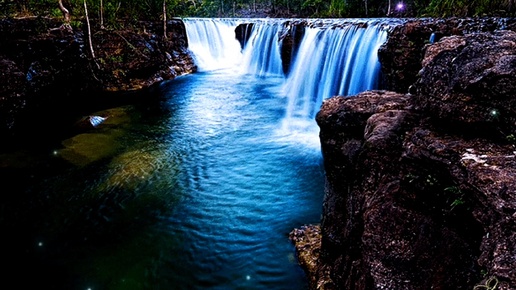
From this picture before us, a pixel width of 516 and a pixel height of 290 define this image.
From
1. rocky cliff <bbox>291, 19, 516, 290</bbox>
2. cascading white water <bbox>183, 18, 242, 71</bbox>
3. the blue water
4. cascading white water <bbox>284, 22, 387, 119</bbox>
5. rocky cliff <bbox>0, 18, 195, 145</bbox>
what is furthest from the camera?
cascading white water <bbox>183, 18, 242, 71</bbox>

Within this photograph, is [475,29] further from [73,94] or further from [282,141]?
[73,94]

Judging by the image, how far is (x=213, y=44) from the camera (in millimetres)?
25547

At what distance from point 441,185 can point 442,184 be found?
1 centimetres

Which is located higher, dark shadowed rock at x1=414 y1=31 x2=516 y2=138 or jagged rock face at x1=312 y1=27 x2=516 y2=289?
dark shadowed rock at x1=414 y1=31 x2=516 y2=138

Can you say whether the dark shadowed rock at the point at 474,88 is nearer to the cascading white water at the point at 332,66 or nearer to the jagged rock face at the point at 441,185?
the jagged rock face at the point at 441,185

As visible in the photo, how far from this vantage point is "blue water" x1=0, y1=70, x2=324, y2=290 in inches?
226

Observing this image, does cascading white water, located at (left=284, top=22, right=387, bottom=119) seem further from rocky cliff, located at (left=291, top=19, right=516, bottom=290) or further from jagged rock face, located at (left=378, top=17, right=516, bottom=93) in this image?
rocky cliff, located at (left=291, top=19, right=516, bottom=290)

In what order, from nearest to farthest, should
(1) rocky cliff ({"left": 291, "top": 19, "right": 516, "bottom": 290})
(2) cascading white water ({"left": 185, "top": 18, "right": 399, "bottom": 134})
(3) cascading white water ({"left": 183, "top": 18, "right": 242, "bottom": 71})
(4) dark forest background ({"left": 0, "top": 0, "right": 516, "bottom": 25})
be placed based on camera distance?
(1) rocky cliff ({"left": 291, "top": 19, "right": 516, "bottom": 290}) < (2) cascading white water ({"left": 185, "top": 18, "right": 399, "bottom": 134}) < (4) dark forest background ({"left": 0, "top": 0, "right": 516, "bottom": 25}) < (3) cascading white water ({"left": 183, "top": 18, "right": 242, "bottom": 71})

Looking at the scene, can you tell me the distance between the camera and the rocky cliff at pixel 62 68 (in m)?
11.9

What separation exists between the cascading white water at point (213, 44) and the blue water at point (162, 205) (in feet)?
40.6

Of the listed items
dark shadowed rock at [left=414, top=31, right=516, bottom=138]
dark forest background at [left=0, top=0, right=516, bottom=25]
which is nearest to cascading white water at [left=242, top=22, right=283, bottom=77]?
dark forest background at [left=0, top=0, right=516, bottom=25]

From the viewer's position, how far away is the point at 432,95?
11.3 feet

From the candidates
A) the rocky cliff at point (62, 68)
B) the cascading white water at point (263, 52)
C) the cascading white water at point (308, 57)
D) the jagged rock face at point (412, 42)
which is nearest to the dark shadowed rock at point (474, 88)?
the jagged rock face at point (412, 42)

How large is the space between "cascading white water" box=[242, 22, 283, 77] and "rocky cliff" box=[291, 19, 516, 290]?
17498 millimetres
